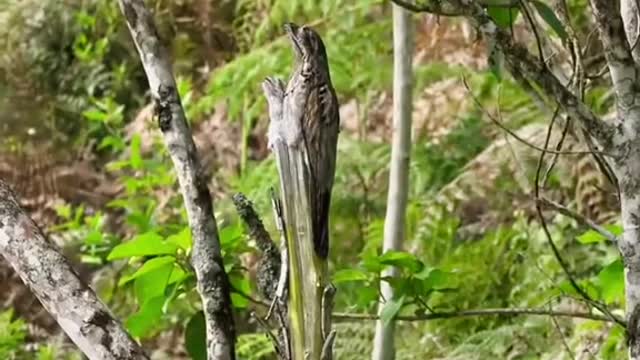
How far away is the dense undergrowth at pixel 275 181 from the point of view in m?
1.04

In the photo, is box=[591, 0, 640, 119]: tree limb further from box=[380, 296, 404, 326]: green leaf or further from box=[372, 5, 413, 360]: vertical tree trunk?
box=[372, 5, 413, 360]: vertical tree trunk

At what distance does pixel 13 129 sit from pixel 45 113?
126mm

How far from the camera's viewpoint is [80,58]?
3344mm

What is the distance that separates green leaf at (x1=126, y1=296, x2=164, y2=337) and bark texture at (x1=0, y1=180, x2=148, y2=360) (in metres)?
0.22

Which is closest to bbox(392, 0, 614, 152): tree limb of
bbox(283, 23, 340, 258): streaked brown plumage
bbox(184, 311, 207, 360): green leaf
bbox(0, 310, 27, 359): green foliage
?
bbox(283, 23, 340, 258): streaked brown plumage

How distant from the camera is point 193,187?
2.25 ft

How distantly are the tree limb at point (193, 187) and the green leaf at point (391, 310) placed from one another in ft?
0.66

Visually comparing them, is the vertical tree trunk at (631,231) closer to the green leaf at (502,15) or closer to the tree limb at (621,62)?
the tree limb at (621,62)

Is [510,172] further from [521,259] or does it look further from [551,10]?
[551,10]

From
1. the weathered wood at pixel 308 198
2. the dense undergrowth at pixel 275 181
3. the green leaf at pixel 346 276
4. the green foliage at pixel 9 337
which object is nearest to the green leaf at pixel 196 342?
the dense undergrowth at pixel 275 181

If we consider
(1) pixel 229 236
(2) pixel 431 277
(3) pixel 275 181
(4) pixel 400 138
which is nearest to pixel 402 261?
(2) pixel 431 277

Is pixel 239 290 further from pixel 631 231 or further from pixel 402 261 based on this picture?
pixel 631 231

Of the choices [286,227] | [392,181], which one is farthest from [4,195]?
[392,181]

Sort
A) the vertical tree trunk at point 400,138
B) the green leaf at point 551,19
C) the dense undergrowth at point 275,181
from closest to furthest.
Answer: the green leaf at point 551,19 < the dense undergrowth at point 275,181 < the vertical tree trunk at point 400,138
